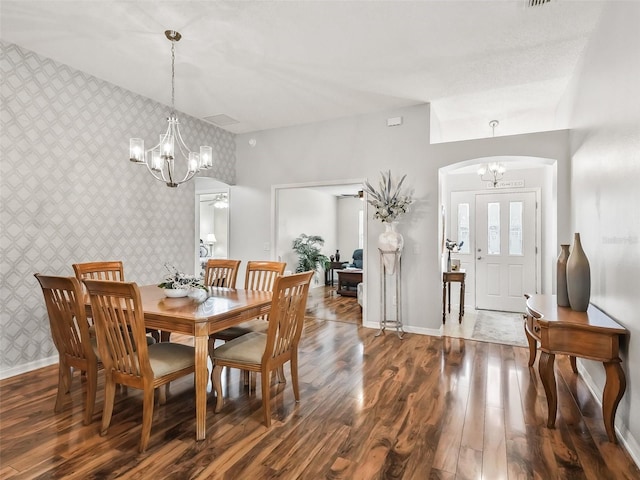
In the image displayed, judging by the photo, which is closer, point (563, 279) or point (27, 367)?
point (563, 279)

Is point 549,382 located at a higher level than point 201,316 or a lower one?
lower

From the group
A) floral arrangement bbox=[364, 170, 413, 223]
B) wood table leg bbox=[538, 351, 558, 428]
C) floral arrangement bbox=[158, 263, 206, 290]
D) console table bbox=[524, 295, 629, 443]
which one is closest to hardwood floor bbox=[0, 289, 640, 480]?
wood table leg bbox=[538, 351, 558, 428]

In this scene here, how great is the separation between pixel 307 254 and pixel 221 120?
393cm

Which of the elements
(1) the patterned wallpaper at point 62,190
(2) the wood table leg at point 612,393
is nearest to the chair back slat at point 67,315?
(1) the patterned wallpaper at point 62,190

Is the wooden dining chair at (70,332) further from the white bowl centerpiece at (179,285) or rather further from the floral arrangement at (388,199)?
the floral arrangement at (388,199)

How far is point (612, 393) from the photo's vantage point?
2.17m

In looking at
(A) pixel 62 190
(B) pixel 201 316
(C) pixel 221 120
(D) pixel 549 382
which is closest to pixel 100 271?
(A) pixel 62 190

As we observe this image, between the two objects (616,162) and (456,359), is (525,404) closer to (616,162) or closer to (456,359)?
(456,359)

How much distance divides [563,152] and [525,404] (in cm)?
290

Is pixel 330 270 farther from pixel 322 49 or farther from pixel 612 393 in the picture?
pixel 612 393

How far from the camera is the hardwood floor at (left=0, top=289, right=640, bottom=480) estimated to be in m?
1.96

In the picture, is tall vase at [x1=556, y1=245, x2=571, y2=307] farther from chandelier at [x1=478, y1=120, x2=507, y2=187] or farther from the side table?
the side table

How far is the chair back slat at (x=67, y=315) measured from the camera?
2.30m

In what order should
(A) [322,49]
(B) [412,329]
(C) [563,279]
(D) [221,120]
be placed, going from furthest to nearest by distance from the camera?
1. (D) [221,120]
2. (B) [412,329]
3. (A) [322,49]
4. (C) [563,279]
